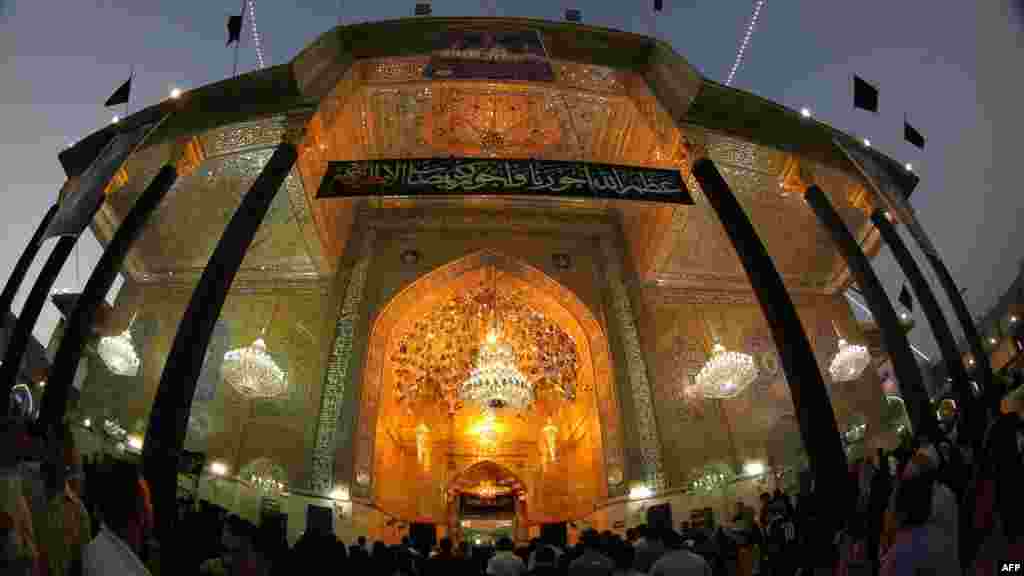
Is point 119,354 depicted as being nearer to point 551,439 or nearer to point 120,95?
point 120,95

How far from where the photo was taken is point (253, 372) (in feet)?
24.9

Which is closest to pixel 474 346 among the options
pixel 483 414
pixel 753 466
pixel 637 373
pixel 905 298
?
pixel 483 414

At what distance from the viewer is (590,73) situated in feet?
26.3

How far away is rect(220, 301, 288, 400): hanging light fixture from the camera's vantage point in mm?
7527

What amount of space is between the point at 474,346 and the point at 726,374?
4.59 metres

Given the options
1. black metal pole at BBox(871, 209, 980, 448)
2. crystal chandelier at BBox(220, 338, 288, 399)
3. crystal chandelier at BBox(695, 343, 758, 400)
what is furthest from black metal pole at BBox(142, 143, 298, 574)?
black metal pole at BBox(871, 209, 980, 448)

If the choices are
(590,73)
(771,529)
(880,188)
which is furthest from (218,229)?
(880,188)

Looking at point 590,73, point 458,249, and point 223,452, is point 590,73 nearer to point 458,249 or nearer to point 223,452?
point 458,249

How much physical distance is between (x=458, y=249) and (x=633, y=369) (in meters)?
3.57

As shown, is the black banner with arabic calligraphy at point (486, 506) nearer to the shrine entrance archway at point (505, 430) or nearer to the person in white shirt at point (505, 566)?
the shrine entrance archway at point (505, 430)

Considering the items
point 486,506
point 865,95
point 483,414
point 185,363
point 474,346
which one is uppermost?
point 865,95

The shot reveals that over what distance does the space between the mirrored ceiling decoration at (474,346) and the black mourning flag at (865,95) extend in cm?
563

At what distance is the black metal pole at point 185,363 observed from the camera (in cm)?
404

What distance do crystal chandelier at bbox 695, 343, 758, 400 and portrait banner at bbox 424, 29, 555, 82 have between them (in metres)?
4.60
